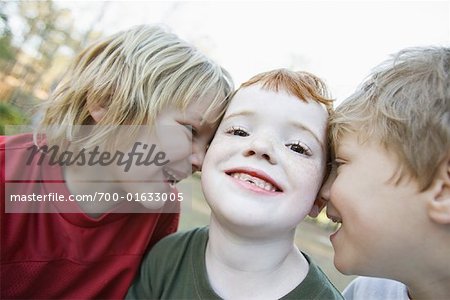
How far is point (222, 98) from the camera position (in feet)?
4.71

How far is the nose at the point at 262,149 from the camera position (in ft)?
3.57

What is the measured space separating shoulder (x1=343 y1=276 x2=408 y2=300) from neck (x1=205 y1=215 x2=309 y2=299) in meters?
0.34

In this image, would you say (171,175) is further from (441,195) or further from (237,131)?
(441,195)

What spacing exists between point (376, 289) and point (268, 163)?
0.66 meters

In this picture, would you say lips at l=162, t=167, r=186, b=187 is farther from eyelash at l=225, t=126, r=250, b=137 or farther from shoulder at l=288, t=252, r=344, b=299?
shoulder at l=288, t=252, r=344, b=299

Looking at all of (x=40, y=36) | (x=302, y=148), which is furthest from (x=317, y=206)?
(x=40, y=36)

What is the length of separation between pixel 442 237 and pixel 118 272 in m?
1.06

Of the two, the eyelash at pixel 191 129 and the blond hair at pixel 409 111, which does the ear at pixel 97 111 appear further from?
the blond hair at pixel 409 111

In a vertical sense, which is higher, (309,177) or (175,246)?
(309,177)

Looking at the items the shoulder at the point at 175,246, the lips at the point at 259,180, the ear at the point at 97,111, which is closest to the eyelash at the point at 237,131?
the lips at the point at 259,180

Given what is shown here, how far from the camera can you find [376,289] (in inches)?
55.1

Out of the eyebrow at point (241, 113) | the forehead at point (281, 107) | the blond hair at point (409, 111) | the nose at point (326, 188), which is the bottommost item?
the nose at point (326, 188)

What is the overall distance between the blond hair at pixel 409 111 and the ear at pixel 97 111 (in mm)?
867

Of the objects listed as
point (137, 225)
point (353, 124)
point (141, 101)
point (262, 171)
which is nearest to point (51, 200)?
point (137, 225)
